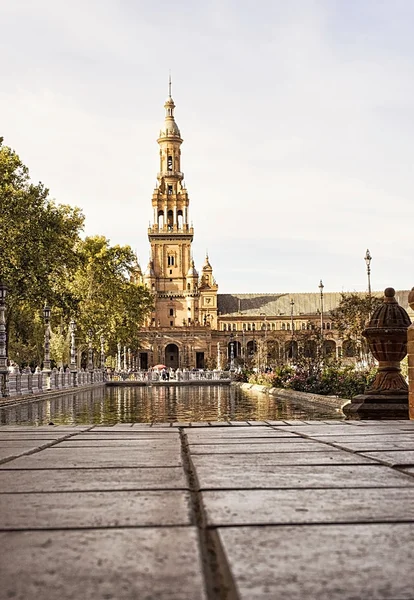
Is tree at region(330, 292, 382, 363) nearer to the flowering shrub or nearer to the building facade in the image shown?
the flowering shrub

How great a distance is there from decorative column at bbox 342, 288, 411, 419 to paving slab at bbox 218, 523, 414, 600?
6389 mm

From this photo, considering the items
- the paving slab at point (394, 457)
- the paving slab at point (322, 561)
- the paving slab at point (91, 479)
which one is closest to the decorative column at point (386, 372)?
the paving slab at point (394, 457)

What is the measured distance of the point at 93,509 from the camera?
2.13 meters

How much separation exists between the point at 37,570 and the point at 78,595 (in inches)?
7.6

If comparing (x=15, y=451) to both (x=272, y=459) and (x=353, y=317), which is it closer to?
(x=272, y=459)

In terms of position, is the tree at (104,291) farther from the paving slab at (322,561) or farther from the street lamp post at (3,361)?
the paving slab at (322,561)

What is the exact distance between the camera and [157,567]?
4.84ft

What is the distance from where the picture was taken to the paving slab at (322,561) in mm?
1317

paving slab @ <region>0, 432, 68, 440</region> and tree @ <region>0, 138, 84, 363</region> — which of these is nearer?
paving slab @ <region>0, 432, 68, 440</region>

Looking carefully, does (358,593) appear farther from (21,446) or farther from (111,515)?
(21,446)

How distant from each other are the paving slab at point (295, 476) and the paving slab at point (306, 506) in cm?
12

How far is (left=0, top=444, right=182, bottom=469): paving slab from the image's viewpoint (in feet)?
10.5

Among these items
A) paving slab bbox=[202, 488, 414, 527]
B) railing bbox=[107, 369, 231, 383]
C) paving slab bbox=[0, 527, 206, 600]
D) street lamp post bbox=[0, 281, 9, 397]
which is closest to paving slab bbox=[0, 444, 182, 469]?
paving slab bbox=[202, 488, 414, 527]

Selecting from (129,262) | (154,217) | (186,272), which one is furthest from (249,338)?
(129,262)
